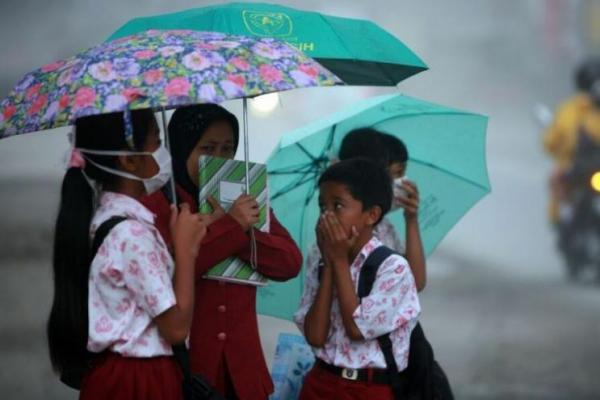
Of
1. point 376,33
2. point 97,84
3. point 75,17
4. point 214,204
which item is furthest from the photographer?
point 75,17

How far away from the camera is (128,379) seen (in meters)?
3.00

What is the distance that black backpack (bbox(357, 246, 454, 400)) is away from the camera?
347 centimetres

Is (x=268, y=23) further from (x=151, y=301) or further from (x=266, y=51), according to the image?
(x=151, y=301)

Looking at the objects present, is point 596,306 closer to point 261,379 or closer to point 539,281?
point 539,281

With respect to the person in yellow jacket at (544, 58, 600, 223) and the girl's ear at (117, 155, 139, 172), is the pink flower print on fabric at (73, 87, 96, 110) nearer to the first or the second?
the girl's ear at (117, 155, 139, 172)

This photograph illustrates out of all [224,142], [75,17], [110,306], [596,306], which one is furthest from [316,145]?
[596,306]

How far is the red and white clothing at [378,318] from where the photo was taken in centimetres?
340

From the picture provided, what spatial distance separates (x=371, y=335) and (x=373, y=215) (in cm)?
37

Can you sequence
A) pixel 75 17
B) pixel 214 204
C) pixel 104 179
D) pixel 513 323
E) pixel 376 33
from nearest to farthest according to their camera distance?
pixel 104 179, pixel 214 204, pixel 376 33, pixel 75 17, pixel 513 323

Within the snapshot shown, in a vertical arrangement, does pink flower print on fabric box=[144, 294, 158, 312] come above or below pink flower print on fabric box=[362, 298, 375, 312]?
above

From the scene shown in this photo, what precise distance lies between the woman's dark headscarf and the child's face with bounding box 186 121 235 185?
1cm

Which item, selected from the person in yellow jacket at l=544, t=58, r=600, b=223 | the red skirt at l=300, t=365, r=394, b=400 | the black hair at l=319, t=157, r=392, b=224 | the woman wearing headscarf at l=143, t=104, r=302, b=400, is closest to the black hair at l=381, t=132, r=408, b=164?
the black hair at l=319, t=157, r=392, b=224

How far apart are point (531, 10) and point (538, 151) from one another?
0.72 meters

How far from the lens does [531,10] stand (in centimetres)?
618
